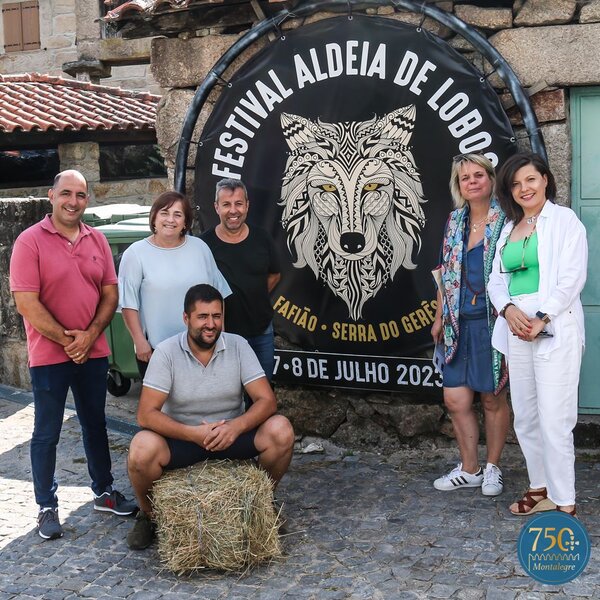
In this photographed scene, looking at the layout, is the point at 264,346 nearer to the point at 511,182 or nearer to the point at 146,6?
the point at 511,182

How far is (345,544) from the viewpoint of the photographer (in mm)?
4727

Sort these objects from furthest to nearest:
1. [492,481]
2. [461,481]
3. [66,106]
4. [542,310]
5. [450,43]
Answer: [66,106] → [450,43] → [461,481] → [492,481] → [542,310]

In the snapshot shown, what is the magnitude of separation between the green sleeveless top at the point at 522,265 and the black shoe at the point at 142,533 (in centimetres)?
212

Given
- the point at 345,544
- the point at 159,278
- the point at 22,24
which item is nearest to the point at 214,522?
the point at 345,544

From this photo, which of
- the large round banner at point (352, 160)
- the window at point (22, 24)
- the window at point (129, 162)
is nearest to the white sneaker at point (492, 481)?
the large round banner at point (352, 160)

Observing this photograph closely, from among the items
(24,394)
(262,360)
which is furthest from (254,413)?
Answer: (24,394)

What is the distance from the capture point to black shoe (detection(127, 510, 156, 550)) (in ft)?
15.6

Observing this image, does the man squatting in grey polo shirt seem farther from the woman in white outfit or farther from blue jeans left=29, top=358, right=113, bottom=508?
the woman in white outfit

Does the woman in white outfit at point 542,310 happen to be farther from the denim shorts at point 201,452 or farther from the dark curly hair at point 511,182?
the denim shorts at point 201,452

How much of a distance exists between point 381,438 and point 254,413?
1.65 m

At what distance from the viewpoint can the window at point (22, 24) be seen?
21969mm

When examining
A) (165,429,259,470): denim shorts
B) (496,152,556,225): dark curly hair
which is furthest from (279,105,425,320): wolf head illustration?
(165,429,259,470): denim shorts

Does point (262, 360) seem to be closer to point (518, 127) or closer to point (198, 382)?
point (198, 382)

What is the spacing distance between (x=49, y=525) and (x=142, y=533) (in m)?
0.53
